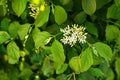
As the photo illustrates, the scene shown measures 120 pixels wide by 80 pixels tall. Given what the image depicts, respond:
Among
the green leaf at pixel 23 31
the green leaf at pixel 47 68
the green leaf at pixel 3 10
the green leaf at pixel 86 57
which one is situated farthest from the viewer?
the green leaf at pixel 47 68

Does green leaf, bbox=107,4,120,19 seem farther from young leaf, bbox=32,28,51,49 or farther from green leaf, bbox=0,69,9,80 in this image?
green leaf, bbox=0,69,9,80

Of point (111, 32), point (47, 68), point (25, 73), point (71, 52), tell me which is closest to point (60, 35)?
point (71, 52)

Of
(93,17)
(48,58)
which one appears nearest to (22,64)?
(48,58)

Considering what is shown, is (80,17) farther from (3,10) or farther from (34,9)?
(3,10)

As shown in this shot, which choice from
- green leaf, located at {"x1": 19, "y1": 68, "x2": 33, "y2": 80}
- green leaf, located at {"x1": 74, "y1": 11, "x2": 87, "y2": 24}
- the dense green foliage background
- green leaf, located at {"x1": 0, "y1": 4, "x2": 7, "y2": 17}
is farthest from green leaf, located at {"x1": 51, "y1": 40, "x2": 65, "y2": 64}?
green leaf, located at {"x1": 19, "y1": 68, "x2": 33, "y2": 80}

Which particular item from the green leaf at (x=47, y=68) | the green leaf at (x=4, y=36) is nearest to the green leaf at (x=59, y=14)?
the green leaf at (x=4, y=36)

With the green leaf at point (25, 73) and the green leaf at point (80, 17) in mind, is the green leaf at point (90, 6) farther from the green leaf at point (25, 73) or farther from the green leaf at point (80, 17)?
the green leaf at point (25, 73)

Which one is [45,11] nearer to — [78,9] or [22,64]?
[78,9]

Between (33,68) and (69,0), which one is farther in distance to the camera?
(33,68)
